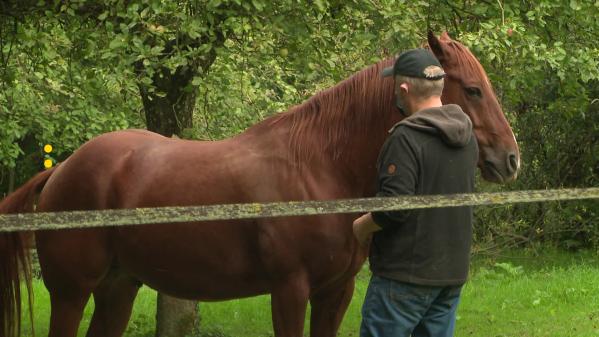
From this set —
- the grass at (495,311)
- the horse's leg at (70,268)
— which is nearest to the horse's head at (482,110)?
the horse's leg at (70,268)

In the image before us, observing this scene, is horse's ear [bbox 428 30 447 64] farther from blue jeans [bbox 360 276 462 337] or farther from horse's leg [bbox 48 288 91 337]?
horse's leg [bbox 48 288 91 337]

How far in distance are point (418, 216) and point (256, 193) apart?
165cm

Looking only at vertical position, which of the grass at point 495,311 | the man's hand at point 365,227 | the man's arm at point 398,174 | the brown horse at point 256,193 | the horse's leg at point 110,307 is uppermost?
the man's arm at point 398,174

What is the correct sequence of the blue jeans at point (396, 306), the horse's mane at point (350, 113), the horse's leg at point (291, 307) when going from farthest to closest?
the horse's mane at point (350, 113), the horse's leg at point (291, 307), the blue jeans at point (396, 306)

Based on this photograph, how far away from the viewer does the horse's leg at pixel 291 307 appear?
4.83 metres

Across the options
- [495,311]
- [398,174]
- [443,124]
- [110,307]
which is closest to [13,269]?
[110,307]

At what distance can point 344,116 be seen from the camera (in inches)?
199

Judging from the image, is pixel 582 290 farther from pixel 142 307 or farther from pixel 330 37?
pixel 142 307

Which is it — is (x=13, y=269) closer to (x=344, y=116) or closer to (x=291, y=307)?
(x=291, y=307)

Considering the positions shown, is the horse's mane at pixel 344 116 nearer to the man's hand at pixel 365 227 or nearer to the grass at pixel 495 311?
the man's hand at pixel 365 227

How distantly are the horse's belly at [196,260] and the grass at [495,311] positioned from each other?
8.78ft

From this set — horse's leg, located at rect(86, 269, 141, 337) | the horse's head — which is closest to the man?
the horse's head

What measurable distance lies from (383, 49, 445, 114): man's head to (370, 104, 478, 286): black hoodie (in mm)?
94

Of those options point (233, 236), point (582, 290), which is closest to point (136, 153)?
point (233, 236)
